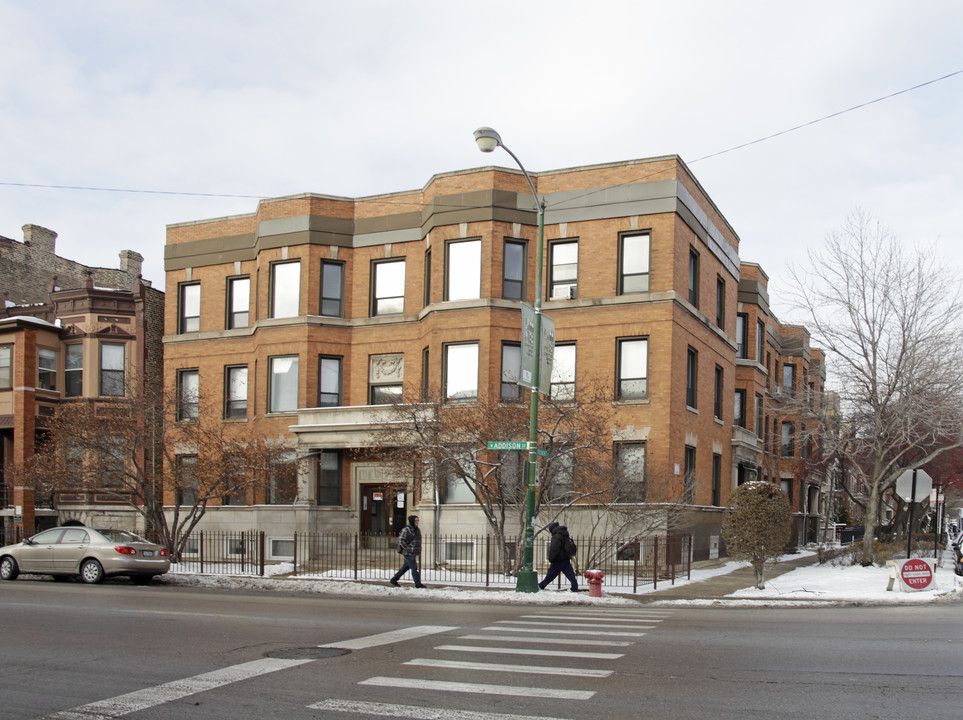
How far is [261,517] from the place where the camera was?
100ft

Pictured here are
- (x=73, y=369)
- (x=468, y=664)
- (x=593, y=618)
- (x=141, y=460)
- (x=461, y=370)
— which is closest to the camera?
(x=468, y=664)

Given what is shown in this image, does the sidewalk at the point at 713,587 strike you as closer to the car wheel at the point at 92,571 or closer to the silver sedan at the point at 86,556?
the silver sedan at the point at 86,556

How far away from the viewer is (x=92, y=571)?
848 inches

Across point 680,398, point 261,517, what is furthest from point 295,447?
point 680,398

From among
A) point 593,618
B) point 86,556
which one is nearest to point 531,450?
point 593,618

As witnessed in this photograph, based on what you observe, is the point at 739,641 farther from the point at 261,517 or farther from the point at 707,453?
the point at 261,517

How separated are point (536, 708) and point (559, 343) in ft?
67.9

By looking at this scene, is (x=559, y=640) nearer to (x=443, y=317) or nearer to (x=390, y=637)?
(x=390, y=637)

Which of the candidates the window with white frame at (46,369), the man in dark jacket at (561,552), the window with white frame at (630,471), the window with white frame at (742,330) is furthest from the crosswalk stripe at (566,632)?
the window with white frame at (742,330)

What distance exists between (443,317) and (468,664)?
19.2 meters

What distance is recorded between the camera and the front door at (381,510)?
30.2 meters

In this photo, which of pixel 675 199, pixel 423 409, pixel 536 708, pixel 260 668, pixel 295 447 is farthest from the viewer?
pixel 295 447

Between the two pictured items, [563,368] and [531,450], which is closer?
[531,450]

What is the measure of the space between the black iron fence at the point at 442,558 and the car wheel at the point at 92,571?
340cm
